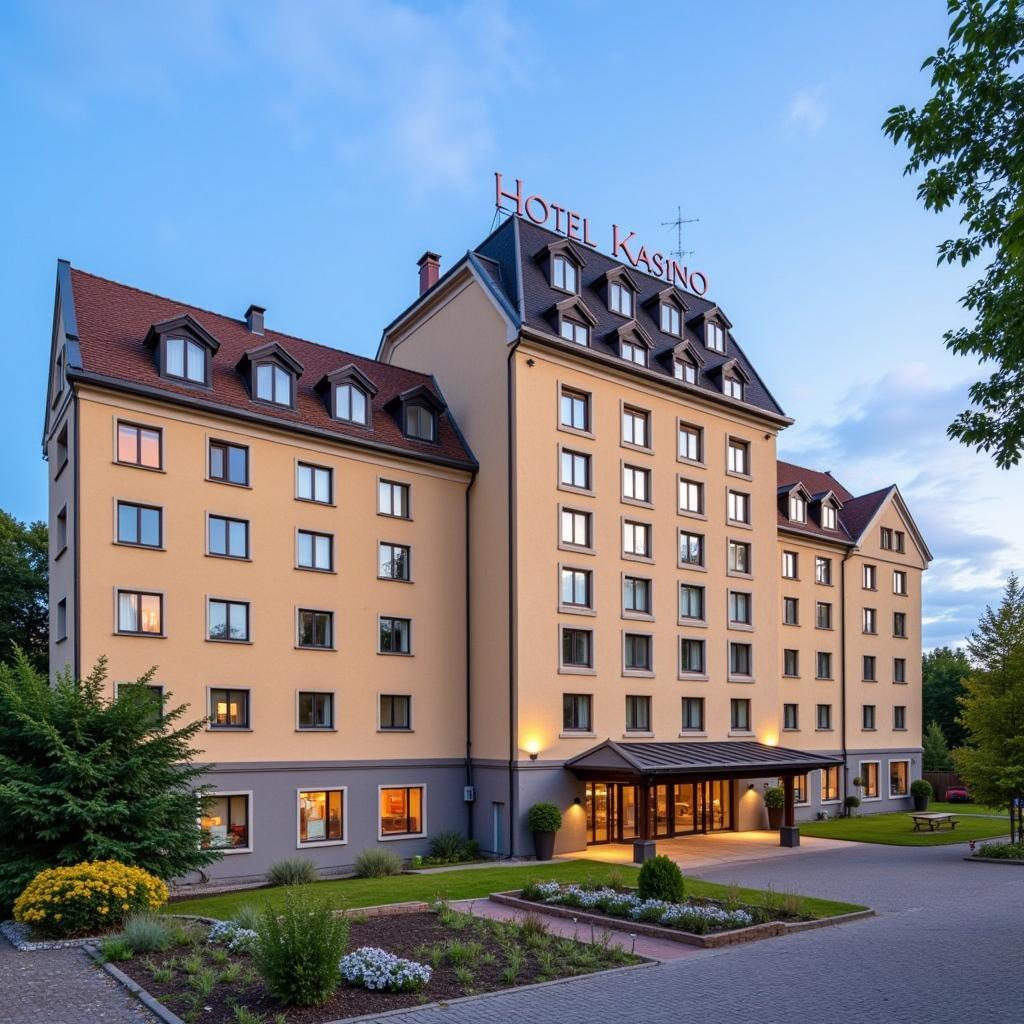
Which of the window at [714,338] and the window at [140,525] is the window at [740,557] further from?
the window at [140,525]

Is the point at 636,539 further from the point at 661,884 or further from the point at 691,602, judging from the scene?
the point at 661,884

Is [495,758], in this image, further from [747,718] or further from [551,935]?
[551,935]

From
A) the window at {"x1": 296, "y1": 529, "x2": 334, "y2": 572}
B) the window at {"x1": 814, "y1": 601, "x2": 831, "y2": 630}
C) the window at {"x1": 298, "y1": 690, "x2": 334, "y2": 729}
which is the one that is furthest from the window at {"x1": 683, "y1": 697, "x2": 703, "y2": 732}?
the window at {"x1": 296, "y1": 529, "x2": 334, "y2": 572}

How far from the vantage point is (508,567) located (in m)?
31.2

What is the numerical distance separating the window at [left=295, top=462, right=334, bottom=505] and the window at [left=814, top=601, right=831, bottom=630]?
85.1 feet

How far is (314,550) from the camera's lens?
29.3m

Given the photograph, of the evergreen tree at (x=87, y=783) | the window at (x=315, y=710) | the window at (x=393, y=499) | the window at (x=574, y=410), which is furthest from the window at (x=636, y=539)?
the evergreen tree at (x=87, y=783)

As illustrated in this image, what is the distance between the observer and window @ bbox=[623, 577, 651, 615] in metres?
34.3

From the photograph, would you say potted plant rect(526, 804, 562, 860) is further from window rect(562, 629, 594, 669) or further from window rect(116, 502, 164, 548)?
window rect(116, 502, 164, 548)

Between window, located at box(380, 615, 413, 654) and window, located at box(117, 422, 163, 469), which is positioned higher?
window, located at box(117, 422, 163, 469)

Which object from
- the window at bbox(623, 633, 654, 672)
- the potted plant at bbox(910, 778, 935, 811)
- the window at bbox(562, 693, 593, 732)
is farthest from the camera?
the potted plant at bbox(910, 778, 935, 811)

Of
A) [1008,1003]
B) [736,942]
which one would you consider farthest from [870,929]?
[1008,1003]

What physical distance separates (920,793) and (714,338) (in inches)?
998

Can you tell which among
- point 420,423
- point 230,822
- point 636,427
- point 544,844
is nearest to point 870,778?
point 636,427
